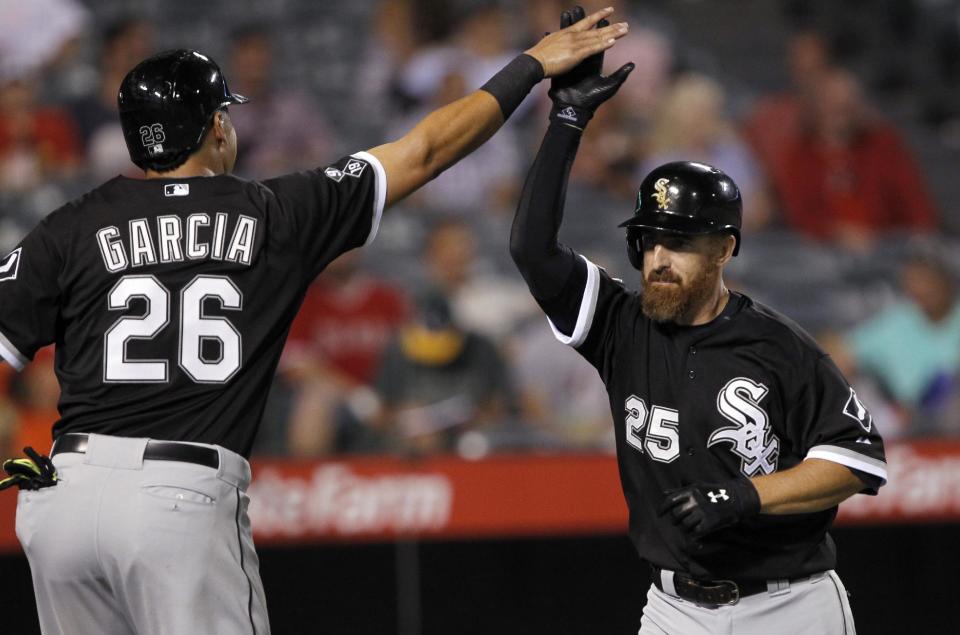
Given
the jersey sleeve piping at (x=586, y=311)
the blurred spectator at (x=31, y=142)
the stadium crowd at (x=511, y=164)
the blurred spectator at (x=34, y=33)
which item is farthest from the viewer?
the blurred spectator at (x=34, y=33)

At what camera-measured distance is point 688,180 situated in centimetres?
317

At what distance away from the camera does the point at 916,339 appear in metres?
7.36

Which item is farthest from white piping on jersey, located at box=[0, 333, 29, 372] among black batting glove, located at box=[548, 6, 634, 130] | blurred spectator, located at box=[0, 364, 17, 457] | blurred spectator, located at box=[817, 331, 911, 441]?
blurred spectator, located at box=[817, 331, 911, 441]

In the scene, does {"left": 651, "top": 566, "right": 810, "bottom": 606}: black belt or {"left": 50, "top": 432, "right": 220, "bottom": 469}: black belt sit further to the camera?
{"left": 651, "top": 566, "right": 810, "bottom": 606}: black belt

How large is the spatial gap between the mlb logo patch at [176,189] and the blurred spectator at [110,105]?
4995 mm

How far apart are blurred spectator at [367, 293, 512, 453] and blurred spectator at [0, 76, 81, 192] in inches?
125

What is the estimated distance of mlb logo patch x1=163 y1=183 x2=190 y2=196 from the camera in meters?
2.91

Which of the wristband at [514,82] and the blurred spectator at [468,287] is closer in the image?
the wristband at [514,82]

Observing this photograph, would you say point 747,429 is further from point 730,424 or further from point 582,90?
point 582,90

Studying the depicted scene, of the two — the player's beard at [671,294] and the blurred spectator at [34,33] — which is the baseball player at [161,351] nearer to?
the player's beard at [671,294]

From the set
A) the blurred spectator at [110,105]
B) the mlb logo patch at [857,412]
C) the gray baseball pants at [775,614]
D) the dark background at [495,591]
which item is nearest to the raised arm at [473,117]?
the mlb logo patch at [857,412]

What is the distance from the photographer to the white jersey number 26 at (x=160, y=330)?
9.12 feet

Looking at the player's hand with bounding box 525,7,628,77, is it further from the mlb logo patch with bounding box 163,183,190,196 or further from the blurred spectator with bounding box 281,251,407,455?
the blurred spectator with bounding box 281,251,407,455

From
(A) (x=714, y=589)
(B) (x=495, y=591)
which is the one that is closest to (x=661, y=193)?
(A) (x=714, y=589)
